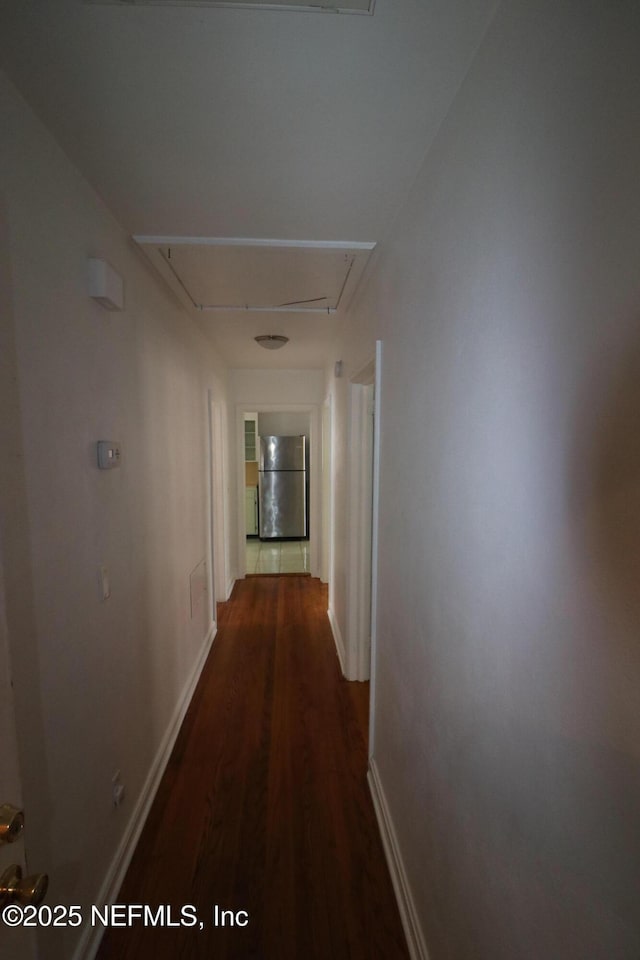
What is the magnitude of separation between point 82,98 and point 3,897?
63.7 inches

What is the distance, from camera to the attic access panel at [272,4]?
0.67 meters

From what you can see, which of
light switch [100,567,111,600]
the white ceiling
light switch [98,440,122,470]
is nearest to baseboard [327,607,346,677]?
light switch [100,567,111,600]

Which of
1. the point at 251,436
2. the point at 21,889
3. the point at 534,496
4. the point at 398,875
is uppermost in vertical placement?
the point at 251,436

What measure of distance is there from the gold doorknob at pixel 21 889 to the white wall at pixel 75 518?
272mm

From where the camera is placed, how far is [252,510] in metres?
6.50

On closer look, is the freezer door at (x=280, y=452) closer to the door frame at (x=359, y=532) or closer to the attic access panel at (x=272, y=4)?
the door frame at (x=359, y=532)

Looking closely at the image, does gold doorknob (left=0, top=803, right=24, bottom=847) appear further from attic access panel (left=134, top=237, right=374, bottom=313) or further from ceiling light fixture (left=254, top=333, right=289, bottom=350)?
ceiling light fixture (left=254, top=333, right=289, bottom=350)

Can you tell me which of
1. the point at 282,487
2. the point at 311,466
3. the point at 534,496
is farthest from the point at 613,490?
the point at 282,487

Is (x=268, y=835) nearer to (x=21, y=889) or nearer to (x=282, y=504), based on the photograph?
(x=21, y=889)

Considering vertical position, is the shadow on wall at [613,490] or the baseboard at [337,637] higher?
the shadow on wall at [613,490]

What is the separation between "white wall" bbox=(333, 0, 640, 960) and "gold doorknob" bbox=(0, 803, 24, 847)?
33.6 inches

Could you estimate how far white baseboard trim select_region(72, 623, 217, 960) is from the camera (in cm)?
110

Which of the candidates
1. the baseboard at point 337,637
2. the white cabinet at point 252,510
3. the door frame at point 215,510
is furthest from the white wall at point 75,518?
the white cabinet at point 252,510

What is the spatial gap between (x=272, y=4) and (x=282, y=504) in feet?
18.8
